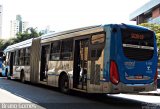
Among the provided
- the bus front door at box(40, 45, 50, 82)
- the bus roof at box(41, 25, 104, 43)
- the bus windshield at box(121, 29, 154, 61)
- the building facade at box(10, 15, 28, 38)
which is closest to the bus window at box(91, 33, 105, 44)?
the bus roof at box(41, 25, 104, 43)

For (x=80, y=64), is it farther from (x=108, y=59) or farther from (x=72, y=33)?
(x=108, y=59)

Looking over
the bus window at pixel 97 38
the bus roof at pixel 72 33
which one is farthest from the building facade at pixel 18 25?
the bus window at pixel 97 38

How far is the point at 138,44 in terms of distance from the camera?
13953 mm

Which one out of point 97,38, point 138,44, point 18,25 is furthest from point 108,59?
point 18,25

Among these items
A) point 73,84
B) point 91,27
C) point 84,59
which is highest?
point 91,27

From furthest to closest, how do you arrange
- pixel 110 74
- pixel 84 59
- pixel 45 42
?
1. pixel 45 42
2. pixel 84 59
3. pixel 110 74

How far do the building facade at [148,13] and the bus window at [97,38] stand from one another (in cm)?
6072

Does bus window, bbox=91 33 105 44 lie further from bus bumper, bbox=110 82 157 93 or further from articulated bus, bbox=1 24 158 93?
bus bumper, bbox=110 82 157 93

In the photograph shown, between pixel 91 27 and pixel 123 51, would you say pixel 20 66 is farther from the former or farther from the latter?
pixel 123 51

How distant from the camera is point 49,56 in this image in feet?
63.3

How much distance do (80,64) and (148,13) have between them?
74246 mm

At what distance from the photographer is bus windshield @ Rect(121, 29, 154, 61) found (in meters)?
13.7

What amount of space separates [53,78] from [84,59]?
347cm

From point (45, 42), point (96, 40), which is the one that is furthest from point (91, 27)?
point (45, 42)
